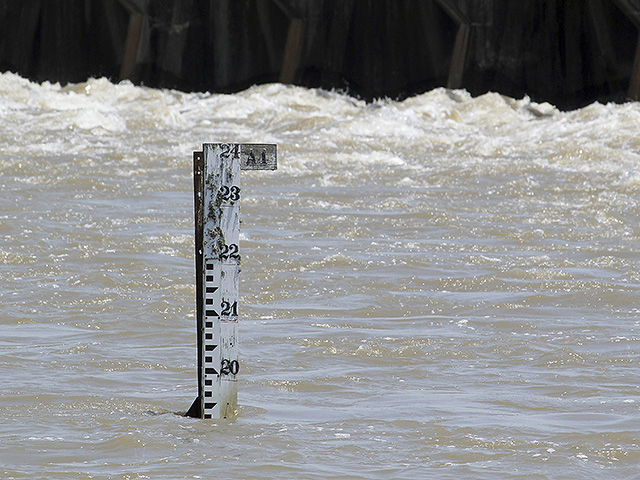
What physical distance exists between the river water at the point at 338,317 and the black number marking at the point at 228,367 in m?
0.19

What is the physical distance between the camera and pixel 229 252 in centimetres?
433

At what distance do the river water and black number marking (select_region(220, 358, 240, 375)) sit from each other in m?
0.19

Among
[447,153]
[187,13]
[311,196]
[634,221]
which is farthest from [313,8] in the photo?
[634,221]

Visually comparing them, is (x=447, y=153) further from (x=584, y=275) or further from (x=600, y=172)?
(x=584, y=275)

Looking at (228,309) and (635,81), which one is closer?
(228,309)

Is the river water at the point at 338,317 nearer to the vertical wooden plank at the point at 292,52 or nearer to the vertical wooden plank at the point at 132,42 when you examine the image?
the vertical wooden plank at the point at 132,42

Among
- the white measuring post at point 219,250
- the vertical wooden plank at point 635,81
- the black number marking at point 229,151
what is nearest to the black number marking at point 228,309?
the white measuring post at point 219,250

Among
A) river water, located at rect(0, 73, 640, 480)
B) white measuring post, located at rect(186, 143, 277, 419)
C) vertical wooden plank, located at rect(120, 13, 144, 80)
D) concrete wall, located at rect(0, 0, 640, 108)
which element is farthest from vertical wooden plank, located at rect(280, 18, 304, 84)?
white measuring post, located at rect(186, 143, 277, 419)

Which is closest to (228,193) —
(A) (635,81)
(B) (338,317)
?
(B) (338,317)

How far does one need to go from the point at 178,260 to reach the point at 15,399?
11.0 ft

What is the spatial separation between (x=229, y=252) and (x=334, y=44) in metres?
19.4

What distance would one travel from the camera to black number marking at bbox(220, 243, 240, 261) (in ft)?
14.2

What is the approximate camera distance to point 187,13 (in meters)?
23.7

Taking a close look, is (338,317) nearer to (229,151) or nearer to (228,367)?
(228,367)
